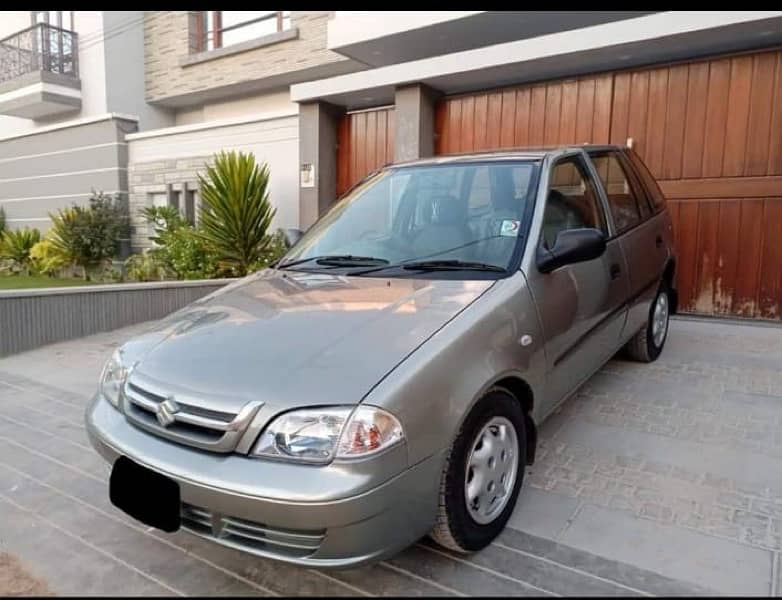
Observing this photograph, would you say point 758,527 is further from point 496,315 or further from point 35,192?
point 35,192

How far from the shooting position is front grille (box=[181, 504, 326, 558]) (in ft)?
5.96

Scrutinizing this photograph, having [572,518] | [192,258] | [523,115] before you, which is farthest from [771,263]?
[192,258]

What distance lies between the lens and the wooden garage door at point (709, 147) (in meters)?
5.71

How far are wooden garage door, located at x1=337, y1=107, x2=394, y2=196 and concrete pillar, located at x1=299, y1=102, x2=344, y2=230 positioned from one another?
0.10 metres

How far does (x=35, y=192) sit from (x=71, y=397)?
11598mm

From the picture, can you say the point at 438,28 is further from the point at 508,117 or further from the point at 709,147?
the point at 709,147

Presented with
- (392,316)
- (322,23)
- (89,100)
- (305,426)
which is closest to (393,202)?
(392,316)

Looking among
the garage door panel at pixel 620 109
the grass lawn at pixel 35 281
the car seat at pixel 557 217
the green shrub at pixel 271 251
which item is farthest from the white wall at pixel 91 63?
the car seat at pixel 557 217

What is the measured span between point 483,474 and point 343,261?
4.32ft

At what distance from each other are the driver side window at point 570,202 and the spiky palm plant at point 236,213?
5145mm

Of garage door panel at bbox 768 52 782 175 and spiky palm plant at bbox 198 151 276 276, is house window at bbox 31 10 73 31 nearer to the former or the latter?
spiky palm plant at bbox 198 151 276 276

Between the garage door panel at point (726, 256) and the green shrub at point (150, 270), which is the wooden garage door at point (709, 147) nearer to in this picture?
the garage door panel at point (726, 256)

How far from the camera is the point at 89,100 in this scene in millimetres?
14836

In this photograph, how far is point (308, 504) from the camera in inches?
68.7
